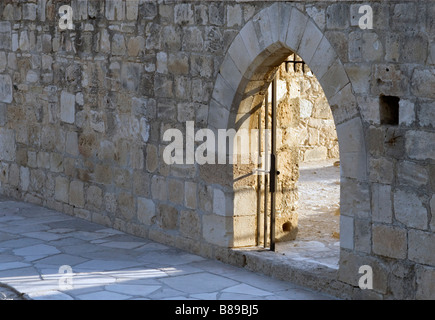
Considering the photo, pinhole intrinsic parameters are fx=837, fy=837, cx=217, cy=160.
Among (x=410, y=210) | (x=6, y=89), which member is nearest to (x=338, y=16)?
(x=410, y=210)

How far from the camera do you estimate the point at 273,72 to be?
7.21 metres

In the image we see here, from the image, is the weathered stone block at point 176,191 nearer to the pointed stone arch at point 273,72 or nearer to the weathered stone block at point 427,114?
the pointed stone arch at point 273,72

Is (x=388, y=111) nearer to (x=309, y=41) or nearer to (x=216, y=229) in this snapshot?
(x=309, y=41)

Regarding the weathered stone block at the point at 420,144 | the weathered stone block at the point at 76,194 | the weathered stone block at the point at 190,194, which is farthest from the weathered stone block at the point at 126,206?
the weathered stone block at the point at 420,144

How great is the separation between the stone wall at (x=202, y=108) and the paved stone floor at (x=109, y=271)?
29 centimetres

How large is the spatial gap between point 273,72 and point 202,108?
2.56ft

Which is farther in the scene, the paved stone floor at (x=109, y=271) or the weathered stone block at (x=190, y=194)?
the weathered stone block at (x=190, y=194)

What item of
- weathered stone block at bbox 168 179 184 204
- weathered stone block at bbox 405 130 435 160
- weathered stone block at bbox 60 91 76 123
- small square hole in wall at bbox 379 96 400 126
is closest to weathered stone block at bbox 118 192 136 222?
weathered stone block at bbox 168 179 184 204

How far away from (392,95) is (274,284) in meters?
1.86

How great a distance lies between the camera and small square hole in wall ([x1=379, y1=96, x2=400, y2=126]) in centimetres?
596

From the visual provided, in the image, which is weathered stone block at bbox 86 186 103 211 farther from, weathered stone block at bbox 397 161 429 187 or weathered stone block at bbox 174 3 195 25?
weathered stone block at bbox 397 161 429 187

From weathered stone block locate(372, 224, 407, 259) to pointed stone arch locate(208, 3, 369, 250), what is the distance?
23 cm

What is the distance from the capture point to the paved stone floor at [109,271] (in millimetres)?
6477

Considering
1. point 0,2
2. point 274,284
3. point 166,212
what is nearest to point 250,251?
point 274,284
